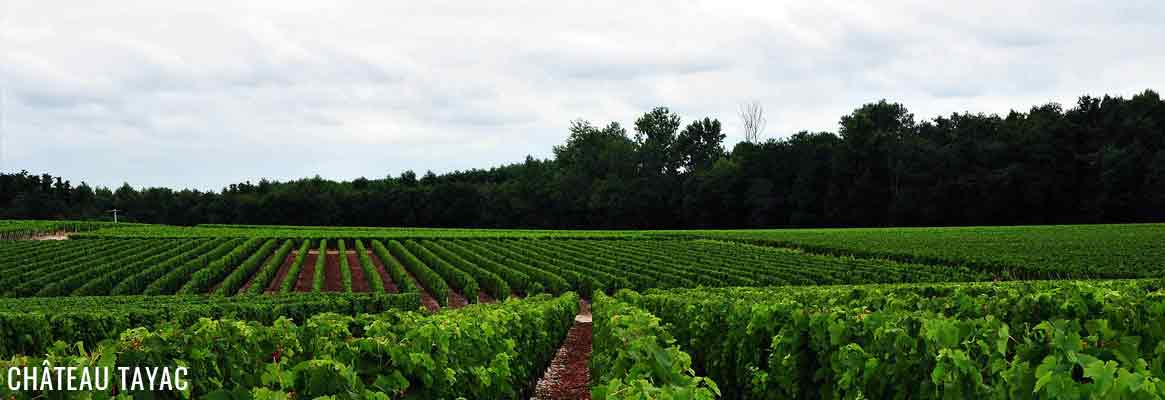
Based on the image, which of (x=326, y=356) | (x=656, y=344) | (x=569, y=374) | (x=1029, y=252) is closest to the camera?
(x=326, y=356)

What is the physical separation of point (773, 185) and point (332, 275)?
59753 mm

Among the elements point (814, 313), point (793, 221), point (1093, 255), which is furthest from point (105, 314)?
point (793, 221)

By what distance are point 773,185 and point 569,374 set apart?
75.6 metres

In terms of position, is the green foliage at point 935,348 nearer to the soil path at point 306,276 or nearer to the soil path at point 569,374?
the soil path at point 569,374

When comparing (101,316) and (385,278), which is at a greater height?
(101,316)

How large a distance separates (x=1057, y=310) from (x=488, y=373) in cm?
653

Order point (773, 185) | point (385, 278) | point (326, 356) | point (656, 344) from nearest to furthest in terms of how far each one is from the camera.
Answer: point (326, 356) → point (656, 344) → point (385, 278) → point (773, 185)

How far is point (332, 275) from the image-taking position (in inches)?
1431

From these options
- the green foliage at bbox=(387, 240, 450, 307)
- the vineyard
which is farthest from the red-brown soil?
the vineyard

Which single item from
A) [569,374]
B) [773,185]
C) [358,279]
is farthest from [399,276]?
[773,185]

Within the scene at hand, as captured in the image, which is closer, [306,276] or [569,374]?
[569,374]

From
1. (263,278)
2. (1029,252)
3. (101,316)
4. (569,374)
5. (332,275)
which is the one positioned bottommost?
(569,374)

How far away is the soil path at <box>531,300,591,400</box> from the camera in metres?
12.0

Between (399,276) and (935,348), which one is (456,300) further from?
(935,348)
